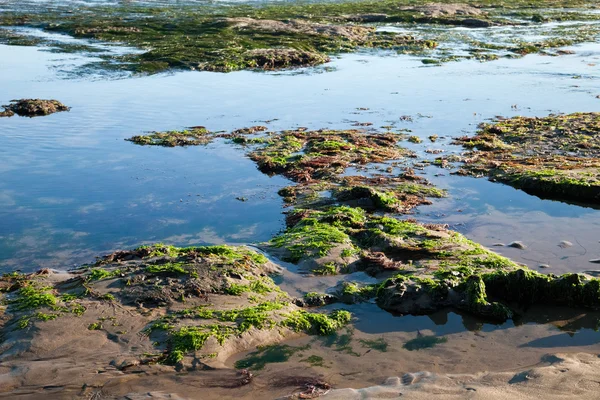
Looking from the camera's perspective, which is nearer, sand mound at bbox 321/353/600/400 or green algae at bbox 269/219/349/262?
sand mound at bbox 321/353/600/400

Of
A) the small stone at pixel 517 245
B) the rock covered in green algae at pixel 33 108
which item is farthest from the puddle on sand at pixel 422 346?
the rock covered in green algae at pixel 33 108

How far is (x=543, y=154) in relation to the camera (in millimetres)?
13078

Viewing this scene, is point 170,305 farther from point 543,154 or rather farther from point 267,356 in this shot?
point 543,154

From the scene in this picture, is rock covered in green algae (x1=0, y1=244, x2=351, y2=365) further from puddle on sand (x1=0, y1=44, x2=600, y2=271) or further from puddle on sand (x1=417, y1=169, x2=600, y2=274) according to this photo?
puddle on sand (x1=417, y1=169, x2=600, y2=274)

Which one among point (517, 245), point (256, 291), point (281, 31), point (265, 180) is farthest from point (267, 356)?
point (281, 31)

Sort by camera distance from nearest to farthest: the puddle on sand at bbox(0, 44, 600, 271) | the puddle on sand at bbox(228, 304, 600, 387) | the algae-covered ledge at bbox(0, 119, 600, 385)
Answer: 1. the puddle on sand at bbox(228, 304, 600, 387)
2. the algae-covered ledge at bbox(0, 119, 600, 385)
3. the puddle on sand at bbox(0, 44, 600, 271)

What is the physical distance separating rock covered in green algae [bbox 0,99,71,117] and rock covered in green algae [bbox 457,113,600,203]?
10.4 m

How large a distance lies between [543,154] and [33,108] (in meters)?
12.4

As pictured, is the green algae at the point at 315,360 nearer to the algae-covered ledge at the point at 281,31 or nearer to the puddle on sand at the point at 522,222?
the puddle on sand at the point at 522,222

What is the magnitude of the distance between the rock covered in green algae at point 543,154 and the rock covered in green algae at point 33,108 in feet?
34.1

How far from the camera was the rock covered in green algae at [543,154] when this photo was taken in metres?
11.0

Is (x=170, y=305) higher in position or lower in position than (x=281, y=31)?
lower

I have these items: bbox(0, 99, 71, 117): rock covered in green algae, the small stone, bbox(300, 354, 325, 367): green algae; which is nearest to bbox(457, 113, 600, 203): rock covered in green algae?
the small stone

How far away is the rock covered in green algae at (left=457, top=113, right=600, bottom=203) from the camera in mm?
10992
